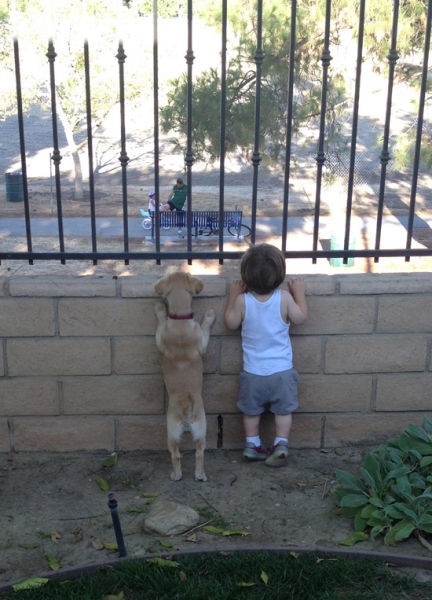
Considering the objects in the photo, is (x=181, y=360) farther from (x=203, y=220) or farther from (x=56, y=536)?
(x=203, y=220)

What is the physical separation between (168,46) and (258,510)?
2089 cm

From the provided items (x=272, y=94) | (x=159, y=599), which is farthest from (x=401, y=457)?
(x=272, y=94)

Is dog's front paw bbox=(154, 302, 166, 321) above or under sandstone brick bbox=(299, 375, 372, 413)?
above

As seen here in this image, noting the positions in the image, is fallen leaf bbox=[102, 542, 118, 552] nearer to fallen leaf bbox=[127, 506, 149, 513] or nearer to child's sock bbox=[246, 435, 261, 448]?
fallen leaf bbox=[127, 506, 149, 513]

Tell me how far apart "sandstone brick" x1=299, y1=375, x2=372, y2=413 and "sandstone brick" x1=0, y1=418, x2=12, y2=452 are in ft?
5.60

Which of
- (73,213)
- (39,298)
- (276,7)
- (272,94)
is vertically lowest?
(73,213)

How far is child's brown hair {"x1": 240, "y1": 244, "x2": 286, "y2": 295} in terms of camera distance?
388 cm

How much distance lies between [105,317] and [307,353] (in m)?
1.16

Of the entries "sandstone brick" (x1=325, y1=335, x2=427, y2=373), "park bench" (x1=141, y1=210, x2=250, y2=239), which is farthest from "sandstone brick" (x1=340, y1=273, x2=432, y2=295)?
"park bench" (x1=141, y1=210, x2=250, y2=239)

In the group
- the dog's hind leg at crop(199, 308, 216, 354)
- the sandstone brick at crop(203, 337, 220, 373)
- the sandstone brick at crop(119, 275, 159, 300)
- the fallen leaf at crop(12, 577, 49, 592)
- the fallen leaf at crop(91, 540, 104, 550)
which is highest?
the sandstone brick at crop(119, 275, 159, 300)

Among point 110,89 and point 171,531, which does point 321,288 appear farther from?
point 110,89

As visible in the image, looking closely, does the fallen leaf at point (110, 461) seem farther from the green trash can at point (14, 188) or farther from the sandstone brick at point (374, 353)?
the green trash can at point (14, 188)

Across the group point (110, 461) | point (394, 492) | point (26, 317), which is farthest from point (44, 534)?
point (394, 492)

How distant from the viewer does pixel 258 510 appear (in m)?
3.71
